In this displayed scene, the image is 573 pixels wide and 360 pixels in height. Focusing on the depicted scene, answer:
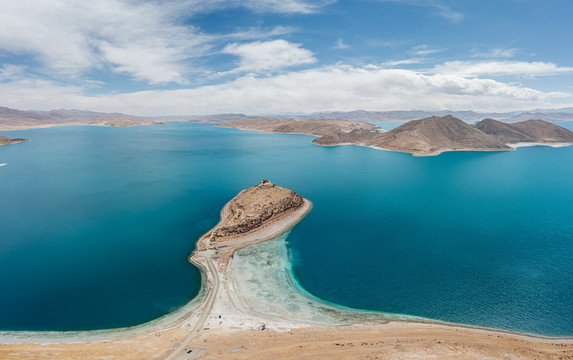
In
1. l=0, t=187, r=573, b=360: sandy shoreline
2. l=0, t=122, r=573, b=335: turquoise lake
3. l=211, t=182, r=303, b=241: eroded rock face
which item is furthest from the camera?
l=211, t=182, r=303, b=241: eroded rock face

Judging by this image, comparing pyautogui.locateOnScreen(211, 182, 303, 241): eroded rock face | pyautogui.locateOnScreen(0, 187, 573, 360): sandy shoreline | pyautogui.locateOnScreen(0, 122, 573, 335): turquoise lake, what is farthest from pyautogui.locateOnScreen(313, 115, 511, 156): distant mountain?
pyautogui.locateOnScreen(0, 187, 573, 360): sandy shoreline

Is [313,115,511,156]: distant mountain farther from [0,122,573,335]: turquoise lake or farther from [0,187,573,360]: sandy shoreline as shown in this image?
[0,187,573,360]: sandy shoreline

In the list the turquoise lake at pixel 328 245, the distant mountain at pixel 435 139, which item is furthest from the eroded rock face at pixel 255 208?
the distant mountain at pixel 435 139

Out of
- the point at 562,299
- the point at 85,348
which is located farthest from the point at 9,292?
the point at 562,299

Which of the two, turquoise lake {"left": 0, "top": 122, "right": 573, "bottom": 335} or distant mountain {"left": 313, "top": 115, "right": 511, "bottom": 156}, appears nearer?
turquoise lake {"left": 0, "top": 122, "right": 573, "bottom": 335}

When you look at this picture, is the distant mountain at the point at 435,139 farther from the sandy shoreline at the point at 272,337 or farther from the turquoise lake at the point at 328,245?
the sandy shoreline at the point at 272,337

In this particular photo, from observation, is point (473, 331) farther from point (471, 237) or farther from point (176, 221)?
point (176, 221)
